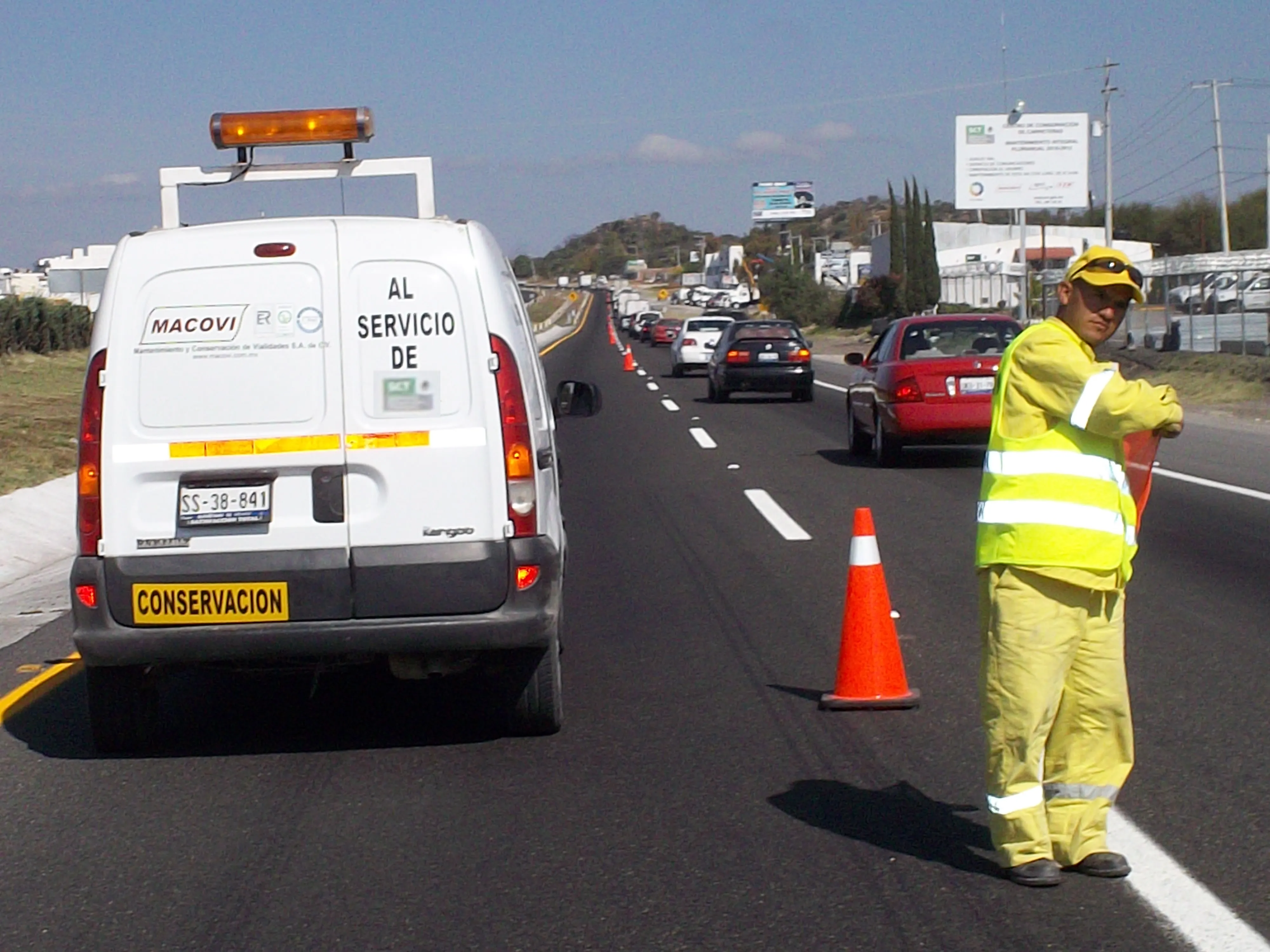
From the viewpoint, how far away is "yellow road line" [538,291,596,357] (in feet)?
221

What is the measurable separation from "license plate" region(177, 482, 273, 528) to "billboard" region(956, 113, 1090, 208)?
5180 cm

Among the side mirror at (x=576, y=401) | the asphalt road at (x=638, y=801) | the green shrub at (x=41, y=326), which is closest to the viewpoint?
the asphalt road at (x=638, y=801)

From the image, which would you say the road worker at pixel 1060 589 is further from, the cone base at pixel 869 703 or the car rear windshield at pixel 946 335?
the car rear windshield at pixel 946 335

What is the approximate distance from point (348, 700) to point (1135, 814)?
356 centimetres

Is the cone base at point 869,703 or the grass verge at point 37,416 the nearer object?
the cone base at point 869,703

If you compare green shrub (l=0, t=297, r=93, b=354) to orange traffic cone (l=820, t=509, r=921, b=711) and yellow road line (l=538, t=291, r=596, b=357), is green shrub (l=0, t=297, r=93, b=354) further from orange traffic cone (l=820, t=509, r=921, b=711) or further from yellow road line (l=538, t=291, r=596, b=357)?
orange traffic cone (l=820, t=509, r=921, b=711)

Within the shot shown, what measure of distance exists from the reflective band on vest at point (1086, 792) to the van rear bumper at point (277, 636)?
2.12 m

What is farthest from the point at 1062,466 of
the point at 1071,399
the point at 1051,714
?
the point at 1051,714

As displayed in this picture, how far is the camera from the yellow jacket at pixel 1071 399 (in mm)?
4453

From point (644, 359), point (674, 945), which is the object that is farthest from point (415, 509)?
point (644, 359)

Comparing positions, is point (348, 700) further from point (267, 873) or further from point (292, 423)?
point (267, 873)

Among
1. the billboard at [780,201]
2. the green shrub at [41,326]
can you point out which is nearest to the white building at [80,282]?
the green shrub at [41,326]

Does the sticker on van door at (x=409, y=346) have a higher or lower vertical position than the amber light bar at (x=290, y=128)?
lower

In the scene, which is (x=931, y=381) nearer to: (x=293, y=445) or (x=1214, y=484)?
(x=1214, y=484)
